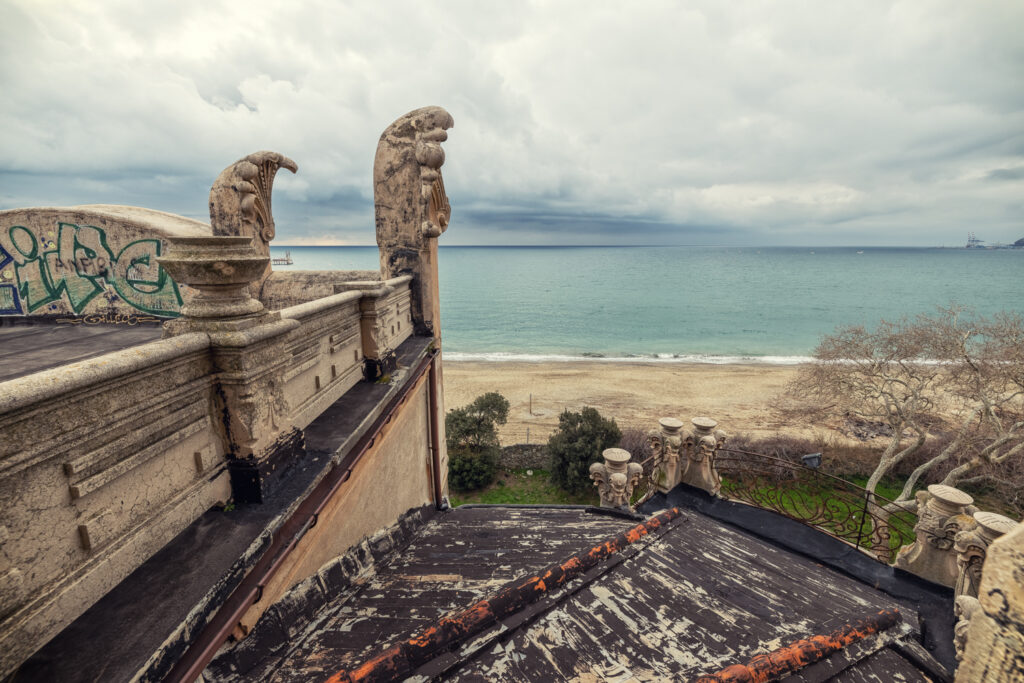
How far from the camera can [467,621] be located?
3371 mm

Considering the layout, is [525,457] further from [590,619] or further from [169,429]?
[169,429]

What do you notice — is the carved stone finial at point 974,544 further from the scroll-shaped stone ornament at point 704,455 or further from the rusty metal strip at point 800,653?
the scroll-shaped stone ornament at point 704,455

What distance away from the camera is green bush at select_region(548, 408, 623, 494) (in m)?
17.6

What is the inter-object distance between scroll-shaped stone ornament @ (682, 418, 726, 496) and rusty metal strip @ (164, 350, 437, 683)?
822 cm

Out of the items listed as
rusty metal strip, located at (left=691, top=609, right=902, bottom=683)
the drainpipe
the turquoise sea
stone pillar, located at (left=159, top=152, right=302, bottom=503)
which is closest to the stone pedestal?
stone pillar, located at (left=159, top=152, right=302, bottom=503)

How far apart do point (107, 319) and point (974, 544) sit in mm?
14447

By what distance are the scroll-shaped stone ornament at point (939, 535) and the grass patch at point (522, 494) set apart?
422 inches

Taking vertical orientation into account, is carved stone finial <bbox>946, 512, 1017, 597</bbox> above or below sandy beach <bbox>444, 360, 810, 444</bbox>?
above

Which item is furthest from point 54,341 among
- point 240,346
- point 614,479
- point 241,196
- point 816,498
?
point 816,498

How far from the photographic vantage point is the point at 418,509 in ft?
22.9

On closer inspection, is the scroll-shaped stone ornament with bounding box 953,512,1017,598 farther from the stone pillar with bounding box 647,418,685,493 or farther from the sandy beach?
the sandy beach

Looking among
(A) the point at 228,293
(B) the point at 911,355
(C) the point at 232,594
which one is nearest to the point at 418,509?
(C) the point at 232,594

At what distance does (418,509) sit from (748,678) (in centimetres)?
502

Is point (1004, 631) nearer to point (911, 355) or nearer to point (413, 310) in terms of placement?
point (413, 310)
